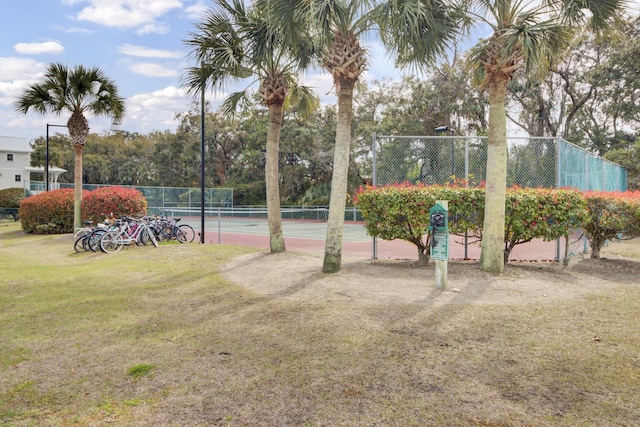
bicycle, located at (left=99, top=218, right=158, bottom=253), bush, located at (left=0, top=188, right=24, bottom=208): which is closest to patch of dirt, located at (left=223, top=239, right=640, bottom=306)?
bicycle, located at (left=99, top=218, right=158, bottom=253)

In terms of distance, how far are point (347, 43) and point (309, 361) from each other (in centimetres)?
580

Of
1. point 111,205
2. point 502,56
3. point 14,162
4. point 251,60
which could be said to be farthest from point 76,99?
point 14,162

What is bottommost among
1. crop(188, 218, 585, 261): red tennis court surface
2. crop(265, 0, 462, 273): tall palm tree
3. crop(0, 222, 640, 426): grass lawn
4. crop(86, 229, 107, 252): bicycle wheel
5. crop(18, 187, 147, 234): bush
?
crop(0, 222, 640, 426): grass lawn

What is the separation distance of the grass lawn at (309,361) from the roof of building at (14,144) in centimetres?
5212

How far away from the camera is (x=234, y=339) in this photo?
485 cm

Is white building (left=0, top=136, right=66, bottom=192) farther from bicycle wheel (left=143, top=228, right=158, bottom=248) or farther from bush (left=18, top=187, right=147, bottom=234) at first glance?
bicycle wheel (left=143, top=228, right=158, bottom=248)

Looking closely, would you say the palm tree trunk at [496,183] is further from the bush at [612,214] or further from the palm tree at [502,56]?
the bush at [612,214]

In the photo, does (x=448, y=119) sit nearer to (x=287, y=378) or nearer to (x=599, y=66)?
(x=599, y=66)

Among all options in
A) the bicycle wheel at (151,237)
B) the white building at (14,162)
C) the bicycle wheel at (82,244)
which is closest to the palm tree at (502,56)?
the bicycle wheel at (151,237)

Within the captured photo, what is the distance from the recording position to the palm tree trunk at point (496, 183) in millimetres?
7742

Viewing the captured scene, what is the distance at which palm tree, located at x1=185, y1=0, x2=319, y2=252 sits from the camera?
30.9ft

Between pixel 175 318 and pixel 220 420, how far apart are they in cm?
285

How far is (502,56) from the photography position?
7.36 m

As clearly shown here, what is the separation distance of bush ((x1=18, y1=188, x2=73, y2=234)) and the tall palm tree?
46.7ft
